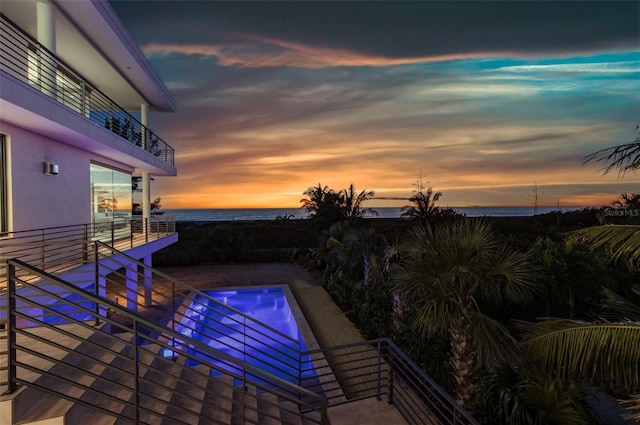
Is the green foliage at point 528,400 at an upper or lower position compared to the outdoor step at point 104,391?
lower

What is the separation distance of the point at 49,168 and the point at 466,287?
9067mm

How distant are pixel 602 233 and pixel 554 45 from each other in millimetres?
9401

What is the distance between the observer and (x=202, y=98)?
15.7 metres

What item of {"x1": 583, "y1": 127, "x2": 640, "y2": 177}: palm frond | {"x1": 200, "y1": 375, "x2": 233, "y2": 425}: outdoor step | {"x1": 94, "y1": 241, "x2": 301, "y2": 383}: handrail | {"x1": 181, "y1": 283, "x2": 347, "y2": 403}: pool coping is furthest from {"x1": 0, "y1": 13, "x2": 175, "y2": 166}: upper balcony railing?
{"x1": 583, "y1": 127, "x2": 640, "y2": 177}: palm frond

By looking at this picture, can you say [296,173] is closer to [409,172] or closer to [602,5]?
[409,172]

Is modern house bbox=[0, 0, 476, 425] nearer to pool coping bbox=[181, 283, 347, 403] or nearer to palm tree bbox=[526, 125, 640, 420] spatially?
pool coping bbox=[181, 283, 347, 403]

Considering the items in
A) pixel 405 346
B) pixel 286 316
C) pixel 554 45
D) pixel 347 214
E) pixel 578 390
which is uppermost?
pixel 554 45

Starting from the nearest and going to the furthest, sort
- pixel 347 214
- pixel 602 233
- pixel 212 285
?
pixel 602 233 → pixel 212 285 → pixel 347 214

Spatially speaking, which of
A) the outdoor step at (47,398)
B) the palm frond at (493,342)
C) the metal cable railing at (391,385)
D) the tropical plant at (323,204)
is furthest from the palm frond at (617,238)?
the tropical plant at (323,204)

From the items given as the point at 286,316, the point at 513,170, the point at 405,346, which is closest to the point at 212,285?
the point at 286,316

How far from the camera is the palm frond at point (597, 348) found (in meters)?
2.88

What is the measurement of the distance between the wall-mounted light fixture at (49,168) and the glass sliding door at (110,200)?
2.48 metres

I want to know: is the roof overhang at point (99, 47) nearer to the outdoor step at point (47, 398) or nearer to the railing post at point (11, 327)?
the railing post at point (11, 327)

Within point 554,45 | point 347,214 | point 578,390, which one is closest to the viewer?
point 578,390
